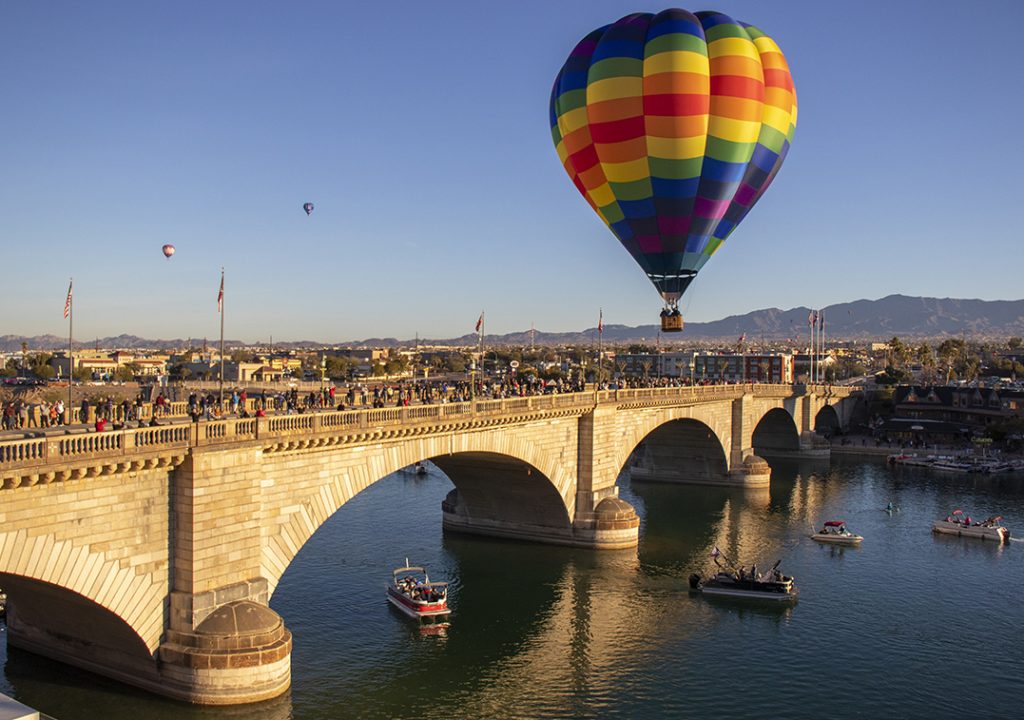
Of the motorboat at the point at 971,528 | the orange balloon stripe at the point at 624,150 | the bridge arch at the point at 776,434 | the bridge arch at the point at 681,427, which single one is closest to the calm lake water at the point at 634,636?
the motorboat at the point at 971,528

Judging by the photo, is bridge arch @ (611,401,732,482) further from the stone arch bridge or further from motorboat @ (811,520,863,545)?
the stone arch bridge

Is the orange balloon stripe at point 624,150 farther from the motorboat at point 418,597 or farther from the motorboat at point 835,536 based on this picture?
the motorboat at point 835,536

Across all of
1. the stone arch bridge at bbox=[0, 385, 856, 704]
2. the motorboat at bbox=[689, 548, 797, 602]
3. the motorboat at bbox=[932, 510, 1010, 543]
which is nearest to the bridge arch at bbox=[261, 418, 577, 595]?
the stone arch bridge at bbox=[0, 385, 856, 704]

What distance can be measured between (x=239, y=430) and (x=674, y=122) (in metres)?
26.9

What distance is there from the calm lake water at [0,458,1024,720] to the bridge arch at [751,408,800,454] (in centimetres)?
3738

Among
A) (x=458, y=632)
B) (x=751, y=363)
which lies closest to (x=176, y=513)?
(x=458, y=632)

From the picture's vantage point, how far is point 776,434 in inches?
3780

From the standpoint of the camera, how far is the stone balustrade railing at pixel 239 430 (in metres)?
21.6

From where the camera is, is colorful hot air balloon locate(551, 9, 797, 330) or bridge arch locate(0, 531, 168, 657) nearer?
bridge arch locate(0, 531, 168, 657)

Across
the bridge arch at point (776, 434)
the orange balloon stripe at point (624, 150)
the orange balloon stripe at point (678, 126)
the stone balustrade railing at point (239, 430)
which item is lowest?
the bridge arch at point (776, 434)

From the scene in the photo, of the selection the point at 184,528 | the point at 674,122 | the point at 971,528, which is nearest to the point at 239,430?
the point at 184,528

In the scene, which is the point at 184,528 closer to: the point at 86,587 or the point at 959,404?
the point at 86,587

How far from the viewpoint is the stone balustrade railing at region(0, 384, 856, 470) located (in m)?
21.6

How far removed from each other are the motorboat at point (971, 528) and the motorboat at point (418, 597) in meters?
33.6
